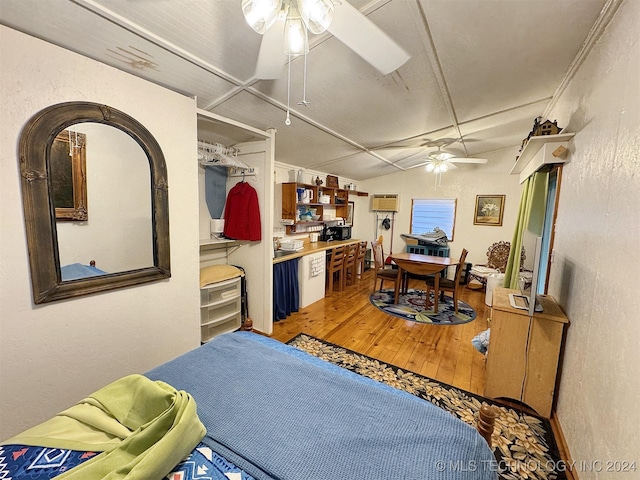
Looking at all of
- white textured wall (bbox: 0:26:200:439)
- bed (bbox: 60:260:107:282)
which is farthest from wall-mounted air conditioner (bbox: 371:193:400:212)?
bed (bbox: 60:260:107:282)

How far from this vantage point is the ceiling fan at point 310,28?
0.97 metres

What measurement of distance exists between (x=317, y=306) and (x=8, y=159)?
3.30 meters

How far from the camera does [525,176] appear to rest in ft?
8.93

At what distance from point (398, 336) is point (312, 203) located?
2.51 m

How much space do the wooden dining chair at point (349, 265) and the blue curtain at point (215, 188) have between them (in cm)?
234

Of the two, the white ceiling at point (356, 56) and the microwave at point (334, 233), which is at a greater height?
the white ceiling at point (356, 56)

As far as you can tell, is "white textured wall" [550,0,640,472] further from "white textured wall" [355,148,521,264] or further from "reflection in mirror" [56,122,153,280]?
"white textured wall" [355,148,521,264]

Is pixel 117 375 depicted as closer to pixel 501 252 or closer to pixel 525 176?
pixel 525 176

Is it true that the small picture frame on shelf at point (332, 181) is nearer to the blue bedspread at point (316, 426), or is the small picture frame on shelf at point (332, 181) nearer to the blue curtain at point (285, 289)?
the blue curtain at point (285, 289)

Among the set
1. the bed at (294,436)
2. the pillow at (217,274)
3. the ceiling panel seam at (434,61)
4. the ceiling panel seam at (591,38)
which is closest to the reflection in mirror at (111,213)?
the pillow at (217,274)

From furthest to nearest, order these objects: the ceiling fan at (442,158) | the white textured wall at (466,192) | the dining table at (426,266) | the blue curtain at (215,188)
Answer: the white textured wall at (466,192)
the ceiling fan at (442,158)
the dining table at (426,266)
the blue curtain at (215,188)

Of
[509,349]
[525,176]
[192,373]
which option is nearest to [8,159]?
[192,373]

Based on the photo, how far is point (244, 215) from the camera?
113 inches

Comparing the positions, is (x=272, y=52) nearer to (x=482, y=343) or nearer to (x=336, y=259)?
(x=482, y=343)
